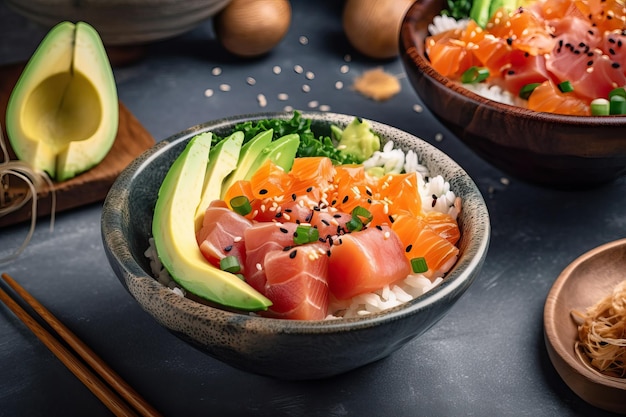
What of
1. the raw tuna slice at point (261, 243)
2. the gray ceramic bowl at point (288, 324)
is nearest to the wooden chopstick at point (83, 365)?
the gray ceramic bowl at point (288, 324)

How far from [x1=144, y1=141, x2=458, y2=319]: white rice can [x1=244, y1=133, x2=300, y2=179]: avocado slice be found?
A: 0.60 feet

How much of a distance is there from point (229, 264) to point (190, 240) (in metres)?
0.11

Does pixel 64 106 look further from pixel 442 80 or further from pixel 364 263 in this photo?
pixel 364 263

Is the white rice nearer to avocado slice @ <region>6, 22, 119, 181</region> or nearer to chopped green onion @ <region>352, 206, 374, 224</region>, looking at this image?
chopped green onion @ <region>352, 206, 374, 224</region>

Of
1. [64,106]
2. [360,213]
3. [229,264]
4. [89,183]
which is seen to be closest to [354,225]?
[360,213]

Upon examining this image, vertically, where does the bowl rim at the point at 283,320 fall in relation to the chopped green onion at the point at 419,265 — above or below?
above

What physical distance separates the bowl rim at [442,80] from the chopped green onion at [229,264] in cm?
79

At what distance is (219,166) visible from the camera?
1.70 meters

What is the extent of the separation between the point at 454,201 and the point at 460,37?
0.85 m

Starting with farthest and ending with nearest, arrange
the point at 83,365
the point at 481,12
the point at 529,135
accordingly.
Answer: the point at 481,12, the point at 529,135, the point at 83,365

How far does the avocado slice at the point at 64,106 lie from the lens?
2.18 m

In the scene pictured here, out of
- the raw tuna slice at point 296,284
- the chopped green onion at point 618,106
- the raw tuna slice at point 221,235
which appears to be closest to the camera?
the raw tuna slice at point 296,284

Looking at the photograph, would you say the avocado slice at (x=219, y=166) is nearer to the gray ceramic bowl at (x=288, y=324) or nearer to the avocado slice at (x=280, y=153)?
the avocado slice at (x=280, y=153)

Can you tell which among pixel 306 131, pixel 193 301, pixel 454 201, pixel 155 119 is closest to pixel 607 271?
pixel 454 201
